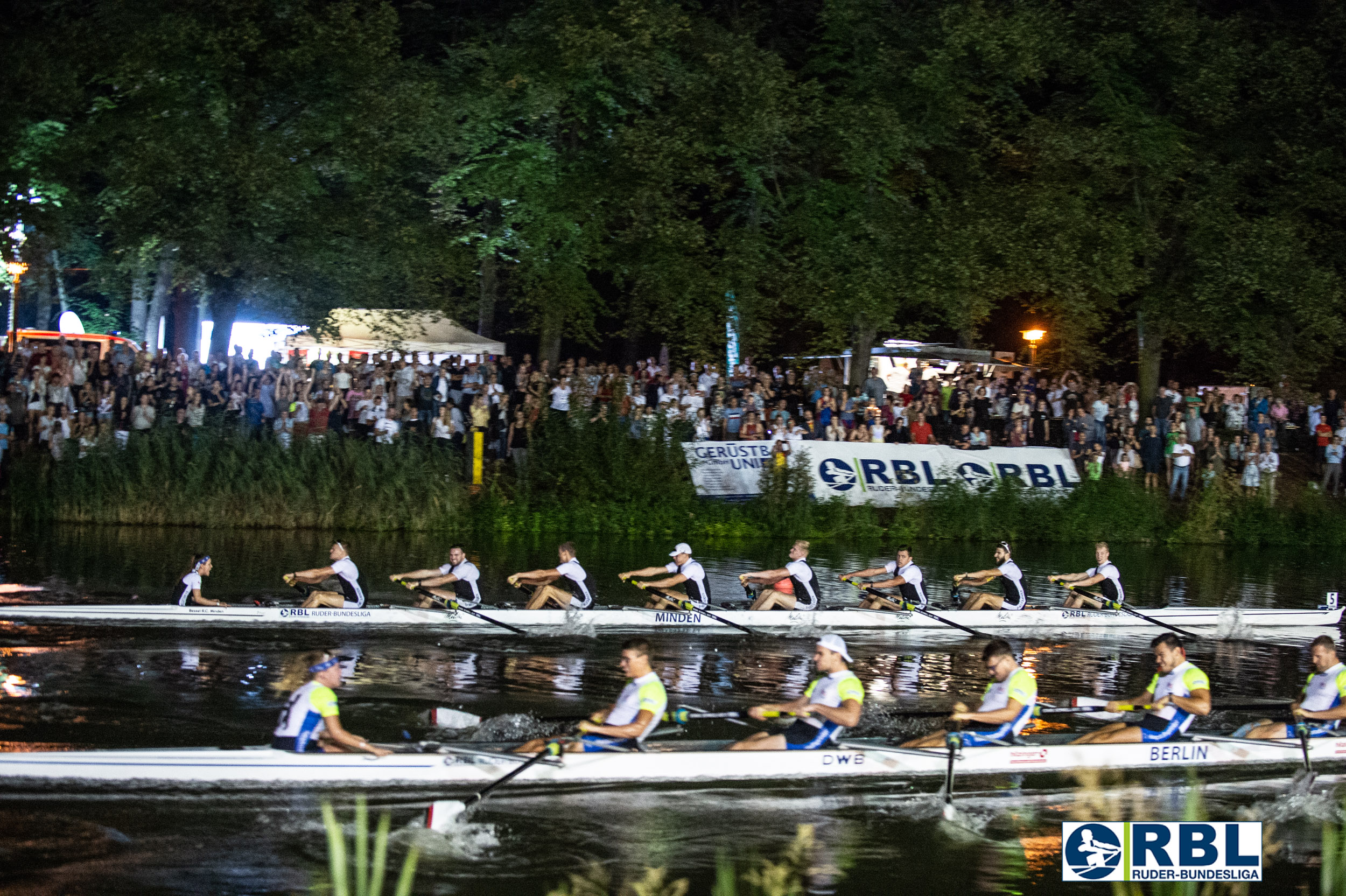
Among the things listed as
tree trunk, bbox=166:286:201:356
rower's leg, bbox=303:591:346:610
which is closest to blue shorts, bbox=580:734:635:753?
rower's leg, bbox=303:591:346:610

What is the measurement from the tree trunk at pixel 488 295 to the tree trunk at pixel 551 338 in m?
1.83

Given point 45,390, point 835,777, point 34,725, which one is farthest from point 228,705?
point 45,390

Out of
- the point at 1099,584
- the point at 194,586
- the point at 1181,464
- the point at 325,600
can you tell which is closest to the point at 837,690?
the point at 325,600

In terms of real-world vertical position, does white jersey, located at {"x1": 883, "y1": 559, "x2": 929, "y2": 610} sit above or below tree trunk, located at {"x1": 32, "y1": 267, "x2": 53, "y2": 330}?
below

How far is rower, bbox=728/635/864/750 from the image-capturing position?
38.4 ft

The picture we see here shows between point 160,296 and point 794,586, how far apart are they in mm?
Answer: 20727

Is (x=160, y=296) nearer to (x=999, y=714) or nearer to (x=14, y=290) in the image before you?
(x=14, y=290)

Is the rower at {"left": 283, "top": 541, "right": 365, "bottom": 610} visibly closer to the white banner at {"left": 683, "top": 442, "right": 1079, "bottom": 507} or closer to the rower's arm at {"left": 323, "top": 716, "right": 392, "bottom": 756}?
the rower's arm at {"left": 323, "top": 716, "right": 392, "bottom": 756}

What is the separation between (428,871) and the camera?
9.44m

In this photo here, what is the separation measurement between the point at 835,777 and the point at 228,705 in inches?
226

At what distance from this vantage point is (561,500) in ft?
86.0

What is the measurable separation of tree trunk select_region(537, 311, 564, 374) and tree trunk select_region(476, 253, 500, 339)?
183 centimetres

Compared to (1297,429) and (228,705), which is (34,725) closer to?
(228,705)

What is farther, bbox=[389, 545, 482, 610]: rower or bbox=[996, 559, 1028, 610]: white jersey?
bbox=[996, 559, 1028, 610]: white jersey
